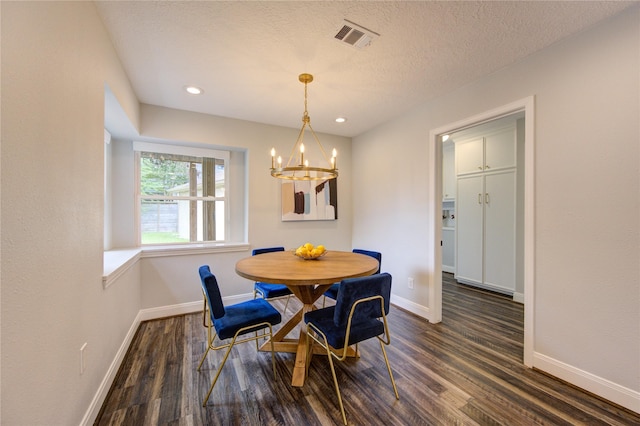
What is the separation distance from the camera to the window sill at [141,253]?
1.98 meters

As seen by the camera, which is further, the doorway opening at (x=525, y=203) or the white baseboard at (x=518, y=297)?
the white baseboard at (x=518, y=297)

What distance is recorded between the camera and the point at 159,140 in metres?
3.18

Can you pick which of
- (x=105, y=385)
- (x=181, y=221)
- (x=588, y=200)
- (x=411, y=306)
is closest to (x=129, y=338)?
(x=105, y=385)

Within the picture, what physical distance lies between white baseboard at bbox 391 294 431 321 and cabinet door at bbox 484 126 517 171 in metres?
2.59

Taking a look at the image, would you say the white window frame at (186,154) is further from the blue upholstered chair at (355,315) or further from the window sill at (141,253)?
the blue upholstered chair at (355,315)

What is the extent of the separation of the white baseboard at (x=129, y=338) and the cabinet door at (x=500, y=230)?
12.4 ft

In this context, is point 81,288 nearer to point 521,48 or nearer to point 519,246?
point 521,48

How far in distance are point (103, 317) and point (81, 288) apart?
52 centimetres

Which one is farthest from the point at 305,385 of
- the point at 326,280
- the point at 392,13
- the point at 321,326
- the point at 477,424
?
the point at 392,13

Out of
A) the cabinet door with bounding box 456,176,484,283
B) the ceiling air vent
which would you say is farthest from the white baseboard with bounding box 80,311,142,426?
the cabinet door with bounding box 456,176,484,283

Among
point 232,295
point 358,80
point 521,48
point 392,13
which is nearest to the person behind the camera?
point 392,13

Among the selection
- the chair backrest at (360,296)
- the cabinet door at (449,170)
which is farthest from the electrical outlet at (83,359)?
the cabinet door at (449,170)

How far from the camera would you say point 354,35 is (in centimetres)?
188

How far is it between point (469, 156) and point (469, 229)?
1284mm
